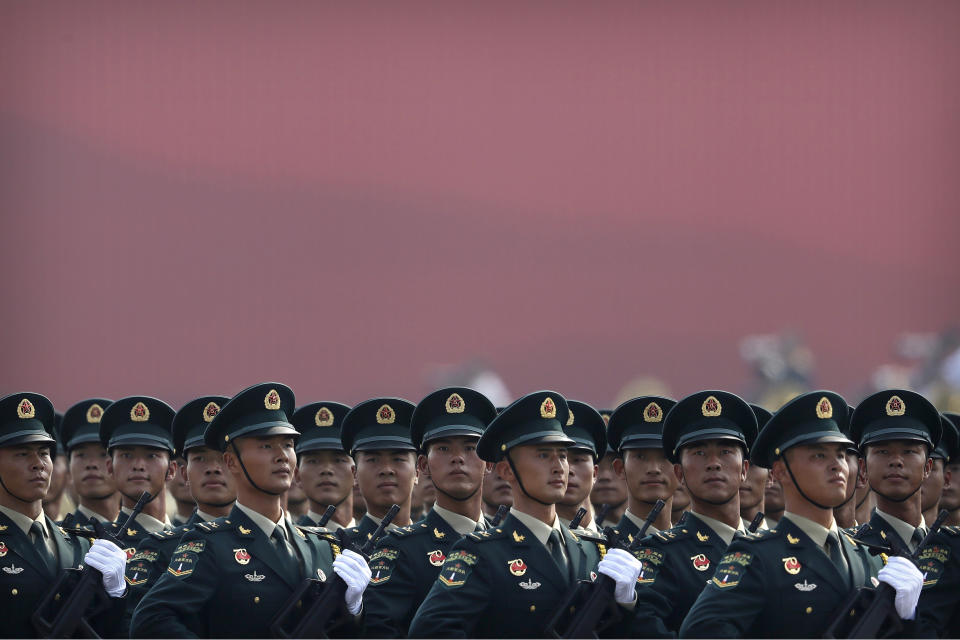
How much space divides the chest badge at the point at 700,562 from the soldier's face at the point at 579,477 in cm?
159

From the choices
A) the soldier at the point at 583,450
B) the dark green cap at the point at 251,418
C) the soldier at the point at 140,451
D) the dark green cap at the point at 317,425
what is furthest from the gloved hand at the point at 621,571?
the soldier at the point at 140,451

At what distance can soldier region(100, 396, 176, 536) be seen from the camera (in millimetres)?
12906

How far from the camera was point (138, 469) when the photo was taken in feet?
42.4

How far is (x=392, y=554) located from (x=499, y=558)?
145 cm

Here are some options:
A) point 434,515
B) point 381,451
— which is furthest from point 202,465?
point 434,515

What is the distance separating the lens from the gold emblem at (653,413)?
39.5ft

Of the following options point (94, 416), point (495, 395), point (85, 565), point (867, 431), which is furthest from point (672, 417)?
point (495, 395)

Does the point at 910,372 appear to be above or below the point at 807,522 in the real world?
below

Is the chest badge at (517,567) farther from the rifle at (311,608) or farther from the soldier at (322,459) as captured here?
the soldier at (322,459)

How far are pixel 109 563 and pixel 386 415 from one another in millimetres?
2838

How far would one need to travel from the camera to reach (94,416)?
46.6ft

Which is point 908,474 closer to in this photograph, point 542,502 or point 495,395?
point 542,502

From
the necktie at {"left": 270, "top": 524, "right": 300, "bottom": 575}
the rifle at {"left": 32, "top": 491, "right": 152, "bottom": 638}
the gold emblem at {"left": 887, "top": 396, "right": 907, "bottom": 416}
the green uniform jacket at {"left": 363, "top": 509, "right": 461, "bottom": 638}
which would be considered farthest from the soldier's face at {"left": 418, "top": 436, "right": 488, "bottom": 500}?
the gold emblem at {"left": 887, "top": 396, "right": 907, "bottom": 416}

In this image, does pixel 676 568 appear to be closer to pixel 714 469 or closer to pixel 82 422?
pixel 714 469
